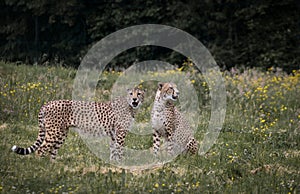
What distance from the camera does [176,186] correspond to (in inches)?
321

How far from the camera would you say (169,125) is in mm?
10422

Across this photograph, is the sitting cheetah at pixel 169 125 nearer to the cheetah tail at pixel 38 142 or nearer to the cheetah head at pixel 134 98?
the cheetah head at pixel 134 98

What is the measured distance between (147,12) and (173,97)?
15196 mm

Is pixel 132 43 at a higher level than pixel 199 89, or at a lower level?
higher

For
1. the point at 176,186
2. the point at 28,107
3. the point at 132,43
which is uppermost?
the point at 132,43

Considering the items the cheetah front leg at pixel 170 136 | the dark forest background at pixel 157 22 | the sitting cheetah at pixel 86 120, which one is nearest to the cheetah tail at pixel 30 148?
the sitting cheetah at pixel 86 120

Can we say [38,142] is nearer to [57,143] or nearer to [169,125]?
[57,143]

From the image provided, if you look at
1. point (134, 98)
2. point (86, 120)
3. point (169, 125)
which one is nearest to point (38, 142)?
point (86, 120)

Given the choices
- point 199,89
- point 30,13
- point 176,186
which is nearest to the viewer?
point 176,186

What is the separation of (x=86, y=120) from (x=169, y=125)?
1539 millimetres

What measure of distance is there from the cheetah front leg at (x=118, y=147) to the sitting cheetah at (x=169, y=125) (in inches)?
26.4

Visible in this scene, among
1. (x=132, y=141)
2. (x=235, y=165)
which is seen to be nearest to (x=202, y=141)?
(x=132, y=141)

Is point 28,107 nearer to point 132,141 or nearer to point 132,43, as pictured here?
point 132,141

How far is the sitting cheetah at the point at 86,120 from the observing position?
9.34 m
